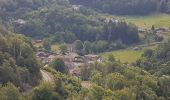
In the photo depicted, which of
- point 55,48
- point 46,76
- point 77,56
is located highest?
point 46,76

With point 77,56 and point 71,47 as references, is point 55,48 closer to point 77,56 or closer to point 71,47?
point 71,47

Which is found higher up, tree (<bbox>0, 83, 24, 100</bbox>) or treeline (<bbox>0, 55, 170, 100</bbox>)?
Answer: tree (<bbox>0, 83, 24, 100</bbox>)

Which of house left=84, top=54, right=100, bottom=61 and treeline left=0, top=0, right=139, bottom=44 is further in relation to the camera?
treeline left=0, top=0, right=139, bottom=44

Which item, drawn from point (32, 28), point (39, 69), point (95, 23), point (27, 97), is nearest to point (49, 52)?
point (32, 28)

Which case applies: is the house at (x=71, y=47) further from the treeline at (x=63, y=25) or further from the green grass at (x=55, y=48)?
the treeline at (x=63, y=25)

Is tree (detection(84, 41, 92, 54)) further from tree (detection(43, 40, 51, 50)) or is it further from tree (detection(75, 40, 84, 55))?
tree (detection(43, 40, 51, 50))

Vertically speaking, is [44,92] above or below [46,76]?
above

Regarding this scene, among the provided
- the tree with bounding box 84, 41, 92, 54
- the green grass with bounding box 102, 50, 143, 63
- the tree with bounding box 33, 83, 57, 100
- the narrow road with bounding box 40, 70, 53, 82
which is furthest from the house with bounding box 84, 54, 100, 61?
the tree with bounding box 33, 83, 57, 100

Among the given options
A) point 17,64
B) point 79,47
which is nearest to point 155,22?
point 79,47

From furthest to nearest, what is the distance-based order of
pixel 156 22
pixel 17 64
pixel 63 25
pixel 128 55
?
pixel 156 22, pixel 63 25, pixel 128 55, pixel 17 64
